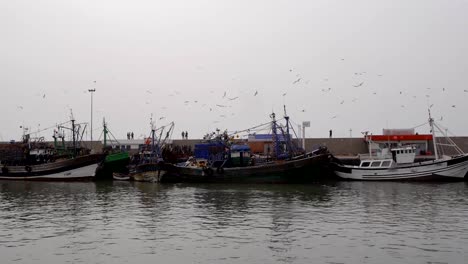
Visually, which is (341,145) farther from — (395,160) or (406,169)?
(406,169)

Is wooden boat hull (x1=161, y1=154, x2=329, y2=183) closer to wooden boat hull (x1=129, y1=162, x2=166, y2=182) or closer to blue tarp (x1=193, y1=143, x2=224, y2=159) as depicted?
blue tarp (x1=193, y1=143, x2=224, y2=159)

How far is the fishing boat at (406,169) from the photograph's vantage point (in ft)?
136

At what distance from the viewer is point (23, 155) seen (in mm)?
53438

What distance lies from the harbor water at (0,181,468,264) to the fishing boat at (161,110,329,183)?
8.07 m

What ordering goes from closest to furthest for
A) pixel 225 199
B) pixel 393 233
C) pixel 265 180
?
pixel 393 233, pixel 225 199, pixel 265 180

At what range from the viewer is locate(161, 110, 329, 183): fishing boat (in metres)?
39.6

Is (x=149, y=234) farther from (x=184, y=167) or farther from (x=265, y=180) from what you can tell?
(x=184, y=167)

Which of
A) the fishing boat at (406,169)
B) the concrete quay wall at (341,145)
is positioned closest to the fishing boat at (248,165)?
the fishing boat at (406,169)

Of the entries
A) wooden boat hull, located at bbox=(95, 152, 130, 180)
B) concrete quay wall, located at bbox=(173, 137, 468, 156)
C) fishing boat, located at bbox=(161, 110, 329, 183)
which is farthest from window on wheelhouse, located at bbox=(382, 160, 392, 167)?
wooden boat hull, located at bbox=(95, 152, 130, 180)

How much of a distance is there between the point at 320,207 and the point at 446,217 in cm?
600

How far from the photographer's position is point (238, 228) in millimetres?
18969

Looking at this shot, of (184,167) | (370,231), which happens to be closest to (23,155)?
(184,167)

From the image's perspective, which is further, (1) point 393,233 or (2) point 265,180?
(2) point 265,180

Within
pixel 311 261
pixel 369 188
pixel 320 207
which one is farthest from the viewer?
pixel 369 188
